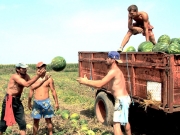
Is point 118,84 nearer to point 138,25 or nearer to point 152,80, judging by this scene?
point 152,80

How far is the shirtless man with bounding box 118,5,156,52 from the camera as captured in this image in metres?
8.16

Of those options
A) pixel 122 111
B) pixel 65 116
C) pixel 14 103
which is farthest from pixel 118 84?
pixel 65 116

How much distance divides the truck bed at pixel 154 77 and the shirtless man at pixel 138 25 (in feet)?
7.55

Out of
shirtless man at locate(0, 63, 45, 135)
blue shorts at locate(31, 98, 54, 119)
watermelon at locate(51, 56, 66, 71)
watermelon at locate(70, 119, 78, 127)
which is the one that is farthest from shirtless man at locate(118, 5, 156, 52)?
shirtless man at locate(0, 63, 45, 135)

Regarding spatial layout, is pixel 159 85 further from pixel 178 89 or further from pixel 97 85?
pixel 97 85

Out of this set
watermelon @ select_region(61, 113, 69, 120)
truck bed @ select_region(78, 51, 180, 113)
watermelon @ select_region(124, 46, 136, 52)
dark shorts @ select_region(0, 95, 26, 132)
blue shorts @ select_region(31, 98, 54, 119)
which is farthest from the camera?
watermelon @ select_region(61, 113, 69, 120)

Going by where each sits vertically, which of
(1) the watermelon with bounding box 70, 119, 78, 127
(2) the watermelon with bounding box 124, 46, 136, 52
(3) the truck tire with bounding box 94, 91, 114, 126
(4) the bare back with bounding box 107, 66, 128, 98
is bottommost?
(1) the watermelon with bounding box 70, 119, 78, 127

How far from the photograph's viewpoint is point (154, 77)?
5.24 m

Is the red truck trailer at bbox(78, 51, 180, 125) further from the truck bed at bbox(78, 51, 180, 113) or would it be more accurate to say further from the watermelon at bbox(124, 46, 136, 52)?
the watermelon at bbox(124, 46, 136, 52)

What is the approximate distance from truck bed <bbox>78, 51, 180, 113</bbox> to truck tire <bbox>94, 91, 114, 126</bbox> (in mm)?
958

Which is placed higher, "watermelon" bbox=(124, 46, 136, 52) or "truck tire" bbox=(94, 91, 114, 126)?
"watermelon" bbox=(124, 46, 136, 52)

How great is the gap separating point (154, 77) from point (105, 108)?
87.0 inches

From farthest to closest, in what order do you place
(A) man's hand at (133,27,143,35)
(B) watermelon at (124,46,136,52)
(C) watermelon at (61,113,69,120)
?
1. (A) man's hand at (133,27,143,35)
2. (C) watermelon at (61,113,69,120)
3. (B) watermelon at (124,46,136,52)

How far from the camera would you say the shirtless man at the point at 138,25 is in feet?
26.8
